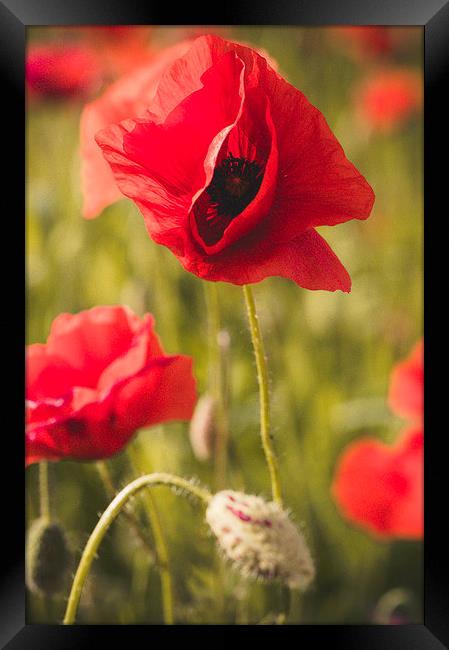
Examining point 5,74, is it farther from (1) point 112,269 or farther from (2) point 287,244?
(2) point 287,244

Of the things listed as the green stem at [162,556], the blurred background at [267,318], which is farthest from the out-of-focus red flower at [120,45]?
the green stem at [162,556]

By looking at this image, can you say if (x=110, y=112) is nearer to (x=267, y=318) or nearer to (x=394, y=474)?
→ (x=267, y=318)

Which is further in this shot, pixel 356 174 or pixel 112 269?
pixel 112 269

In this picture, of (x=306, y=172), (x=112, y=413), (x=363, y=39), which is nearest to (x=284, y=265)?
(x=306, y=172)

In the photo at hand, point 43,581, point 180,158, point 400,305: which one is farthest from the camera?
point 400,305

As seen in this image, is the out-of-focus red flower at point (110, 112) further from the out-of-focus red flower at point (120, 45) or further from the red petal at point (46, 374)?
the red petal at point (46, 374)

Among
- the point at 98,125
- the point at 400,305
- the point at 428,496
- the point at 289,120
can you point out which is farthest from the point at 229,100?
the point at 428,496
